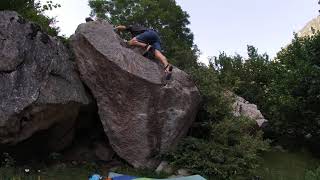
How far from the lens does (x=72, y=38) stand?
50.0 feet

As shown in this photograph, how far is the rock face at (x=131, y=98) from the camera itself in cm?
1447

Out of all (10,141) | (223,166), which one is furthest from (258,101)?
(10,141)

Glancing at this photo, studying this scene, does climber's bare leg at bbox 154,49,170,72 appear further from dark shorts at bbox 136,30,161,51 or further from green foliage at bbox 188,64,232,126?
green foliage at bbox 188,64,232,126

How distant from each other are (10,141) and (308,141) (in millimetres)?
11448

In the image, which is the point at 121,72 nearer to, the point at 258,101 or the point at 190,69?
the point at 190,69

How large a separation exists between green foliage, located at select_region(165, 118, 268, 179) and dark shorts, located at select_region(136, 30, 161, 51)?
318cm

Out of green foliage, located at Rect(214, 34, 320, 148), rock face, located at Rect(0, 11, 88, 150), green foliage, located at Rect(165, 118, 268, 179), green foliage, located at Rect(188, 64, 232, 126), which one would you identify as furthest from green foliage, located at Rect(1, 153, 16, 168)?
green foliage, located at Rect(214, 34, 320, 148)

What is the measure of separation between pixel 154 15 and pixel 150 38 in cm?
2313

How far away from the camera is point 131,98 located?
571 inches

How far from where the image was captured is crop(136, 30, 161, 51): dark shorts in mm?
15484

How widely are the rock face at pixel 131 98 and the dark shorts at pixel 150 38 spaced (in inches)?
29.0

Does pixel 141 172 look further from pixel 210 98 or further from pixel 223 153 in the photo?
pixel 210 98

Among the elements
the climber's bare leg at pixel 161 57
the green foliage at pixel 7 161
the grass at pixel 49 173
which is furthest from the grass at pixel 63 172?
the climber's bare leg at pixel 161 57

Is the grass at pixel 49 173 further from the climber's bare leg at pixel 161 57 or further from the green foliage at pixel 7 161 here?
the climber's bare leg at pixel 161 57
